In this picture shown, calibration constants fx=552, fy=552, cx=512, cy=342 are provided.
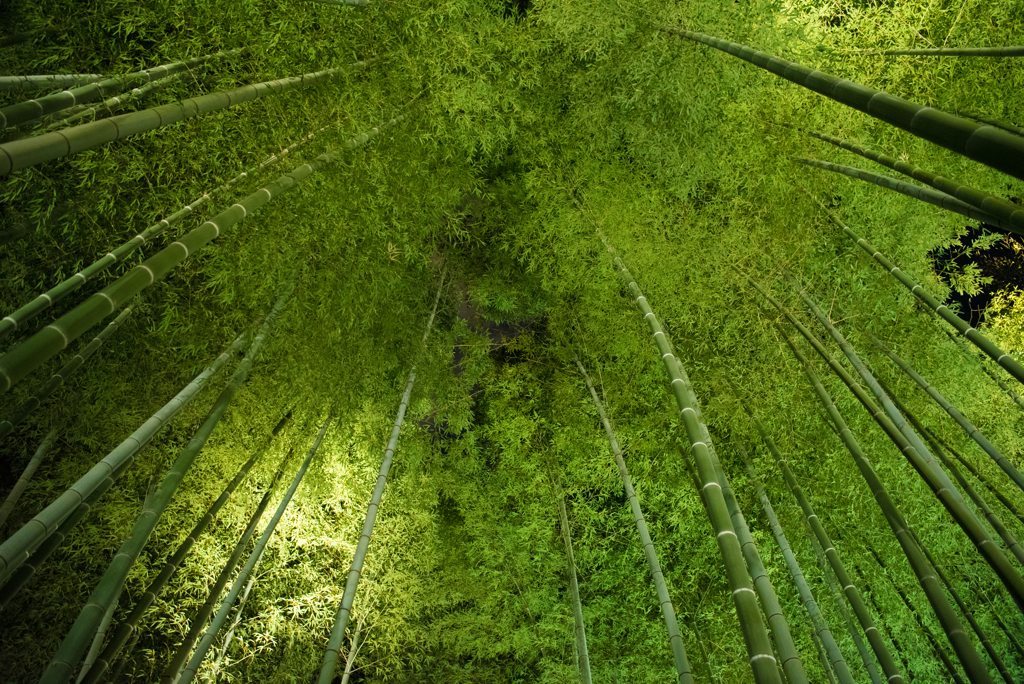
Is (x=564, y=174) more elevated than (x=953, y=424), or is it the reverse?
(x=564, y=174)

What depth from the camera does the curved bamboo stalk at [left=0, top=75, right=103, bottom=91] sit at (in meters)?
2.49

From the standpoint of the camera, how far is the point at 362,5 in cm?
356

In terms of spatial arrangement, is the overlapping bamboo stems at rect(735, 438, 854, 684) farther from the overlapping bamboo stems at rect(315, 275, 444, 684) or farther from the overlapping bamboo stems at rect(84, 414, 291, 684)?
the overlapping bamboo stems at rect(84, 414, 291, 684)

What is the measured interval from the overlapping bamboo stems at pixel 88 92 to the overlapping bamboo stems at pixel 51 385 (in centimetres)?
139

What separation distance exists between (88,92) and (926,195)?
3.77 metres

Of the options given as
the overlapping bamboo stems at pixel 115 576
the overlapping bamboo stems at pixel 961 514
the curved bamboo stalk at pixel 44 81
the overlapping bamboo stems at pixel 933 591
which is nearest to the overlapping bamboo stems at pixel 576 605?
the overlapping bamboo stems at pixel 933 591

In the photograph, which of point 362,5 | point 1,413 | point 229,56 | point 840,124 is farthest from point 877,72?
point 1,413

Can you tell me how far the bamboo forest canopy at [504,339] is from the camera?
3018mm

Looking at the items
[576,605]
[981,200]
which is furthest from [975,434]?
[576,605]

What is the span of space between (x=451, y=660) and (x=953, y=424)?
5.04m

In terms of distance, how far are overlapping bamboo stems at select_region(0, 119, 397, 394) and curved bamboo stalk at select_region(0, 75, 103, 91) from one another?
1.12m

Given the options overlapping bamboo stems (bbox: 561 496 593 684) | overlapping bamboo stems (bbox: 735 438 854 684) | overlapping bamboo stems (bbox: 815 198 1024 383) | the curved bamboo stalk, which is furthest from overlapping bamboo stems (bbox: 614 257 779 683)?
the curved bamboo stalk

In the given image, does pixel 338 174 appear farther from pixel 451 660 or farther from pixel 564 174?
pixel 451 660

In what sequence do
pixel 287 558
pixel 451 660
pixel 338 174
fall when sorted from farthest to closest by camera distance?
pixel 451 660, pixel 287 558, pixel 338 174
